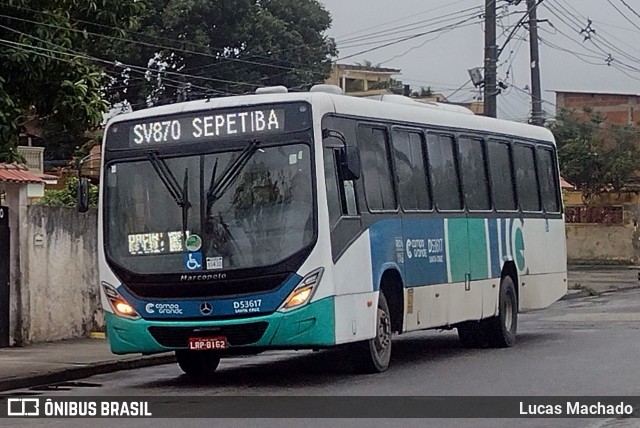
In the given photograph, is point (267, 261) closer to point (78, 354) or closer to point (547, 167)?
point (78, 354)

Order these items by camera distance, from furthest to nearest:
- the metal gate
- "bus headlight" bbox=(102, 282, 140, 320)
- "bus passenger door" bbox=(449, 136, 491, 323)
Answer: the metal gate < "bus passenger door" bbox=(449, 136, 491, 323) < "bus headlight" bbox=(102, 282, 140, 320)

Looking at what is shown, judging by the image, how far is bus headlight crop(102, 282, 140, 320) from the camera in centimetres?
1412

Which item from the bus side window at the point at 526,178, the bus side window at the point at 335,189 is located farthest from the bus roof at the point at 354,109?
the bus side window at the point at 526,178

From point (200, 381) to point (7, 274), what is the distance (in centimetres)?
557

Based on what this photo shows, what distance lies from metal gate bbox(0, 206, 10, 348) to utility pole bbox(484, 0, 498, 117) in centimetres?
1530

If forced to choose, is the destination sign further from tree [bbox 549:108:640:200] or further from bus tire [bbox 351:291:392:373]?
tree [bbox 549:108:640:200]

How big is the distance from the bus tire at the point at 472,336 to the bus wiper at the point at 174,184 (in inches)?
242

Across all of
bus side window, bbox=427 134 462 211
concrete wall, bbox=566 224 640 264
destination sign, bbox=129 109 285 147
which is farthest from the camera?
concrete wall, bbox=566 224 640 264

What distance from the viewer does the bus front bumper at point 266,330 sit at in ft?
44.3

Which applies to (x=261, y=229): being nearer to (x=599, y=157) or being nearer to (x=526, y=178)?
(x=526, y=178)

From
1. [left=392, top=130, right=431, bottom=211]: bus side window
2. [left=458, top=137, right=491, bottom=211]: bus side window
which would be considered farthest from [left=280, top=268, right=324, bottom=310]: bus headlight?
[left=458, top=137, right=491, bottom=211]: bus side window

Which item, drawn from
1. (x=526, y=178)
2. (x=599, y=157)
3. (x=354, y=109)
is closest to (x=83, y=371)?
(x=354, y=109)
